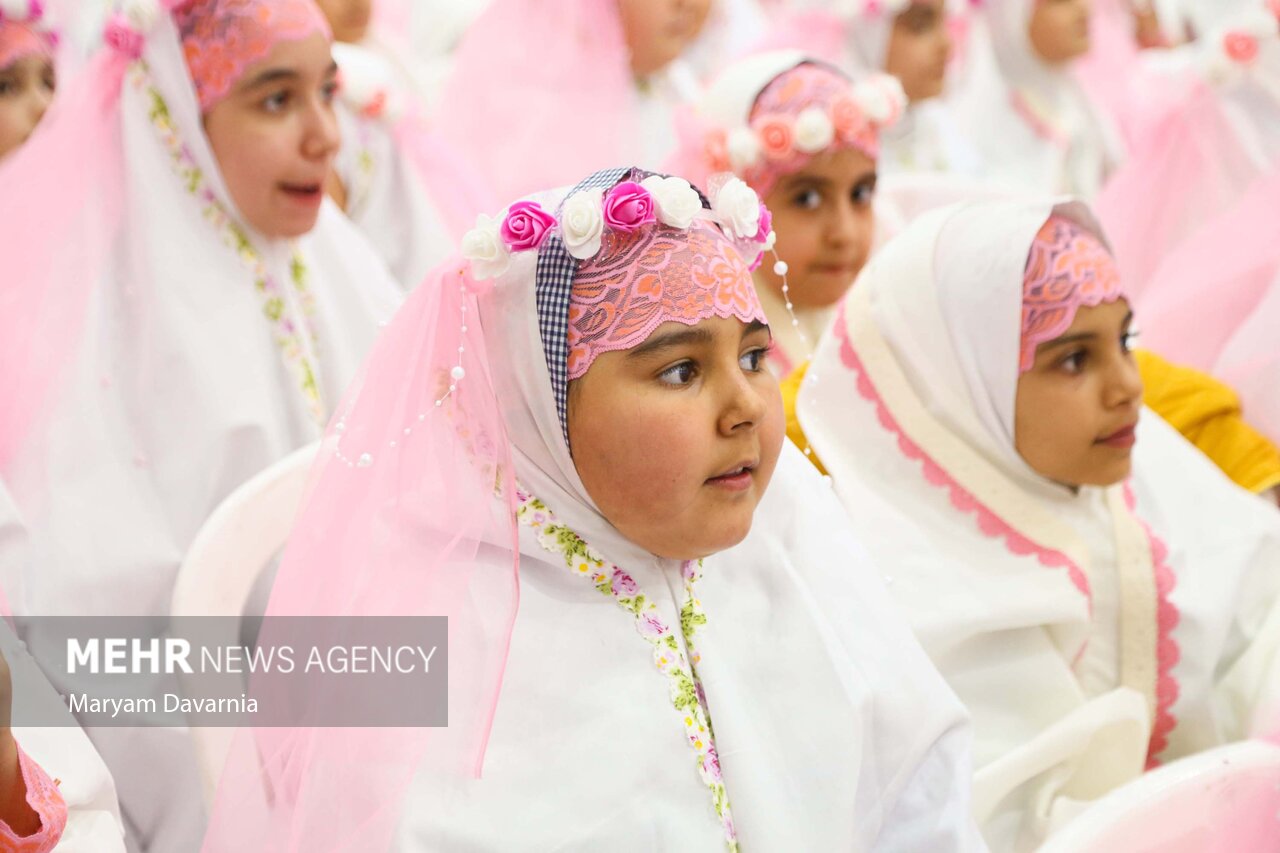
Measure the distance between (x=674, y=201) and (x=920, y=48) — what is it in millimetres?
2448

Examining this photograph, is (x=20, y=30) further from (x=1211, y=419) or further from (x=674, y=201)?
(x=1211, y=419)

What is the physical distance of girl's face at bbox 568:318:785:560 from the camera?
1299 millimetres

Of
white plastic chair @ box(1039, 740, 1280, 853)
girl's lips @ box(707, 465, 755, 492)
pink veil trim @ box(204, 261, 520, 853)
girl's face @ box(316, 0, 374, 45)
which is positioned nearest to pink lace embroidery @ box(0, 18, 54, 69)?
girl's face @ box(316, 0, 374, 45)

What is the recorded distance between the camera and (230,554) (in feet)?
5.32

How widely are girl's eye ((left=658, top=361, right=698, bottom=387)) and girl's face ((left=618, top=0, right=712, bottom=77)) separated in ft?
7.28


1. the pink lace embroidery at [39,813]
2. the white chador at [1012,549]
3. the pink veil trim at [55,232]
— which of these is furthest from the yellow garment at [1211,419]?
the pink lace embroidery at [39,813]

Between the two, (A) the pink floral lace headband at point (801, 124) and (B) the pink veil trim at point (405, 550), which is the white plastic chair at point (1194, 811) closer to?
(B) the pink veil trim at point (405, 550)

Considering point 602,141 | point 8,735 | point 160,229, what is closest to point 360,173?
point 602,141

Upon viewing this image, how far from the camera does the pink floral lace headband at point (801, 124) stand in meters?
2.44

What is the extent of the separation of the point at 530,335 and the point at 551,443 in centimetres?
11

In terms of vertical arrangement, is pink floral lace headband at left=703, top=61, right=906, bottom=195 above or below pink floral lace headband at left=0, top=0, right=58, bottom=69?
below

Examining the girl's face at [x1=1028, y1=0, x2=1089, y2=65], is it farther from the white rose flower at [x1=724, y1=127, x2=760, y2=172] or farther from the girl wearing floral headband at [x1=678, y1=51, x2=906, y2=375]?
the white rose flower at [x1=724, y1=127, x2=760, y2=172]

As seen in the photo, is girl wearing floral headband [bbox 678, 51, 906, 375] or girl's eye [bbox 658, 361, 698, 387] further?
girl wearing floral headband [bbox 678, 51, 906, 375]

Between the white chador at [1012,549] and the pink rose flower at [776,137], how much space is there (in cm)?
59
